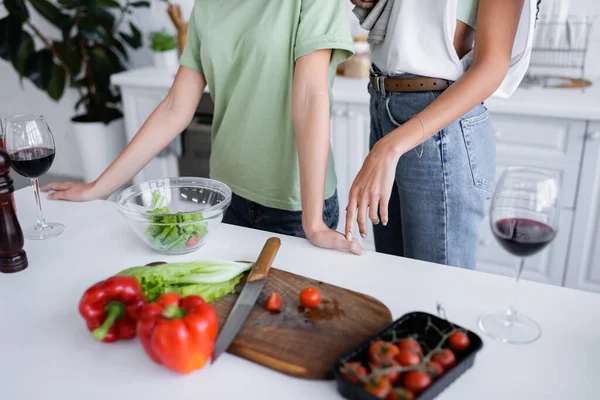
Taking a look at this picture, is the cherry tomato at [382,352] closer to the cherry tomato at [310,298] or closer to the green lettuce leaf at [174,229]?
the cherry tomato at [310,298]

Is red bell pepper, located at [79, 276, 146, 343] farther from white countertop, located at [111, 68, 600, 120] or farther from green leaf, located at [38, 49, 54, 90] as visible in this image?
green leaf, located at [38, 49, 54, 90]

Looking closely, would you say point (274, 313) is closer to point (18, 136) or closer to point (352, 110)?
point (18, 136)

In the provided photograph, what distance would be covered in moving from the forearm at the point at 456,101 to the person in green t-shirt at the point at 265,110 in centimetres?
20

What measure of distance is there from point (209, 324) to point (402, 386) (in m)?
0.24

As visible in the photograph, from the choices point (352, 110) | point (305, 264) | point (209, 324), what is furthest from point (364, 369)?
point (352, 110)

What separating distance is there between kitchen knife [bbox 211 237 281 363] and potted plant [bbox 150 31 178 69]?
7.47 feet

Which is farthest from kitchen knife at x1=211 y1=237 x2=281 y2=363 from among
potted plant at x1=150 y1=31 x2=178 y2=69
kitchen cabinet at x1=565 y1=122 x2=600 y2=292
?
potted plant at x1=150 y1=31 x2=178 y2=69

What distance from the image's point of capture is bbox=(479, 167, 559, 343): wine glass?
2.35 ft

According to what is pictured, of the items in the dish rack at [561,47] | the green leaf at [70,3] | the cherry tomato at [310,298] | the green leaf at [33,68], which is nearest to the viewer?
the cherry tomato at [310,298]

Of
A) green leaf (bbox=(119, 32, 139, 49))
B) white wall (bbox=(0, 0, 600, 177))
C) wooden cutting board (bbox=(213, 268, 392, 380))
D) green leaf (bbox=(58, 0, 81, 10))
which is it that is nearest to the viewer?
wooden cutting board (bbox=(213, 268, 392, 380))

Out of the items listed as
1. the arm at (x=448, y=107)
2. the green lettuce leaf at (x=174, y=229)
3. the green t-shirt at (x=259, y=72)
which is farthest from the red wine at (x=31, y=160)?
the arm at (x=448, y=107)

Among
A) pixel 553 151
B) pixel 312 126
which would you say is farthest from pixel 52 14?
pixel 553 151

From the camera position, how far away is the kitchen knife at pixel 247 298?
0.74 meters

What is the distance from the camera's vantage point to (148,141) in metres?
1.33
